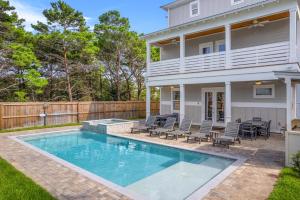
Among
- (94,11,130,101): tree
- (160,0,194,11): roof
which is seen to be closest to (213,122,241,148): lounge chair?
(160,0,194,11): roof

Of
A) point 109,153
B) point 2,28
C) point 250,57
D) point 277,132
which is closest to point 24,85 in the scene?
point 2,28

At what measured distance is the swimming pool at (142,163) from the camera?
5.86 m

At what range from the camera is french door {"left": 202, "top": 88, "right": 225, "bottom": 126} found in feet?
48.8

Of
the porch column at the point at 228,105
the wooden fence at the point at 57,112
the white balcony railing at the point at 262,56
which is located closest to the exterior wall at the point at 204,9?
the white balcony railing at the point at 262,56

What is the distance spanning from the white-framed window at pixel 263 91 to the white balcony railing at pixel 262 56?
2670 millimetres

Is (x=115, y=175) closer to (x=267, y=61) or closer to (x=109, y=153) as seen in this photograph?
(x=109, y=153)

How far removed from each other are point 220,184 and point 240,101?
31.8 feet

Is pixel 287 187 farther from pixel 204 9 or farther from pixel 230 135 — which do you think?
pixel 204 9

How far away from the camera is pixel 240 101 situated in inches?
550

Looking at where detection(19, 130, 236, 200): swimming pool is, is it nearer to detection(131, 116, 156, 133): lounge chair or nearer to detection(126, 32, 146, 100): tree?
detection(131, 116, 156, 133): lounge chair

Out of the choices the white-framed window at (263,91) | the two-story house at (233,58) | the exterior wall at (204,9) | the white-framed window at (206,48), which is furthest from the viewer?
the white-framed window at (206,48)

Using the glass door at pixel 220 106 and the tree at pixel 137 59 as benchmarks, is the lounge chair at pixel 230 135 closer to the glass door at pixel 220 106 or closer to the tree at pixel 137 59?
the glass door at pixel 220 106

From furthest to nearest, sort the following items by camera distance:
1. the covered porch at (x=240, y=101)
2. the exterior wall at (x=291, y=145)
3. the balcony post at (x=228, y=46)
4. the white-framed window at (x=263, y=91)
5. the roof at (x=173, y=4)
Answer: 1. the roof at (x=173, y=4)
2. the white-framed window at (x=263, y=91)
3. the covered porch at (x=240, y=101)
4. the balcony post at (x=228, y=46)
5. the exterior wall at (x=291, y=145)

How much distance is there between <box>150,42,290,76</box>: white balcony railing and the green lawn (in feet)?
34.1
